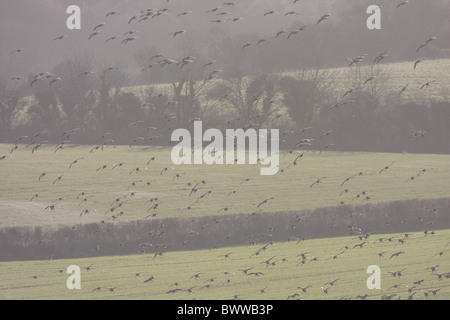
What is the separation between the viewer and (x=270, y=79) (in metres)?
70.0

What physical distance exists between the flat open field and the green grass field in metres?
5.16

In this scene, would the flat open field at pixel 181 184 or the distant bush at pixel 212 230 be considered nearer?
the distant bush at pixel 212 230

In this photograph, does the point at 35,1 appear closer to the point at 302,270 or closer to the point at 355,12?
the point at 355,12

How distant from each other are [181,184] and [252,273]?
66.3 ft

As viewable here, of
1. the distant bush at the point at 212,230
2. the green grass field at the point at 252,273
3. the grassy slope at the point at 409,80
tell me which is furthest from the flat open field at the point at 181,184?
the grassy slope at the point at 409,80

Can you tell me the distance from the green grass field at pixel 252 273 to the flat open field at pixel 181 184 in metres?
5.16

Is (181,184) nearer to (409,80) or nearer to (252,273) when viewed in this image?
(252,273)

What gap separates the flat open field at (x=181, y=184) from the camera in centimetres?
3944

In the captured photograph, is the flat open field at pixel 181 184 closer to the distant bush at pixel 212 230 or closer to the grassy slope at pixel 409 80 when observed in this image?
the distant bush at pixel 212 230

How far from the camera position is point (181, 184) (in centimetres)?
4747

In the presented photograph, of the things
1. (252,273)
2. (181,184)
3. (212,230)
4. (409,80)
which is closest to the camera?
(252,273)

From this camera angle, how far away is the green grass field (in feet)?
82.3

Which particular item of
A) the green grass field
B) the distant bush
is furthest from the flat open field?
the green grass field

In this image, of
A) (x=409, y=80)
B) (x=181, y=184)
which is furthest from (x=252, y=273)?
(x=409, y=80)
